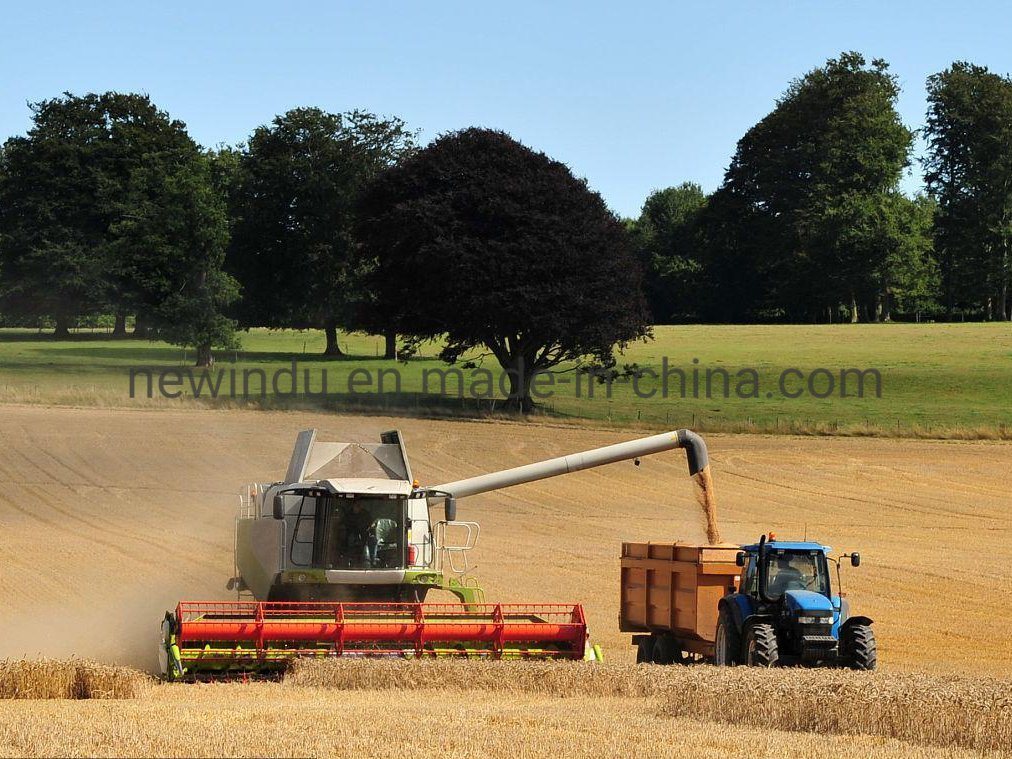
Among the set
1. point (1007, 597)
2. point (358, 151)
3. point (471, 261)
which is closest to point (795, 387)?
point (471, 261)

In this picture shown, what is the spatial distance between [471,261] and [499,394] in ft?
25.1

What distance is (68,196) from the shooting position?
87.5 m

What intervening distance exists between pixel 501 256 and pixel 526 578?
25.9 meters

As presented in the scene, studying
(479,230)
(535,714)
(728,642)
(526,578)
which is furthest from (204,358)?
(535,714)

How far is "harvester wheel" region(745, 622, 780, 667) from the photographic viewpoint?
52.1 ft

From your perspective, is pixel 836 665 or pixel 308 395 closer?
pixel 836 665

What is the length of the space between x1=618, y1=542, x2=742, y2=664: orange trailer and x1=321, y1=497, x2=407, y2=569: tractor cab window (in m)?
3.46

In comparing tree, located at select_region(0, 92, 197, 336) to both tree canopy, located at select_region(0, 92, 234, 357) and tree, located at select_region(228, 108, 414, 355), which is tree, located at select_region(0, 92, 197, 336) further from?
tree, located at select_region(228, 108, 414, 355)

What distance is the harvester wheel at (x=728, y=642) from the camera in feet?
54.6

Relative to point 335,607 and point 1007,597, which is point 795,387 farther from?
point 335,607

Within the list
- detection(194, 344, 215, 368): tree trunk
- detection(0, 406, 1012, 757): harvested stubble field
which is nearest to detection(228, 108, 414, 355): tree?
detection(194, 344, 215, 368): tree trunk

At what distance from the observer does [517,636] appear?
1714 cm

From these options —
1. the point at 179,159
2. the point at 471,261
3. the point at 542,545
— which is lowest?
the point at 542,545

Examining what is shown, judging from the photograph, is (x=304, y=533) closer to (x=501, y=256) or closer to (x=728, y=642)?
(x=728, y=642)
